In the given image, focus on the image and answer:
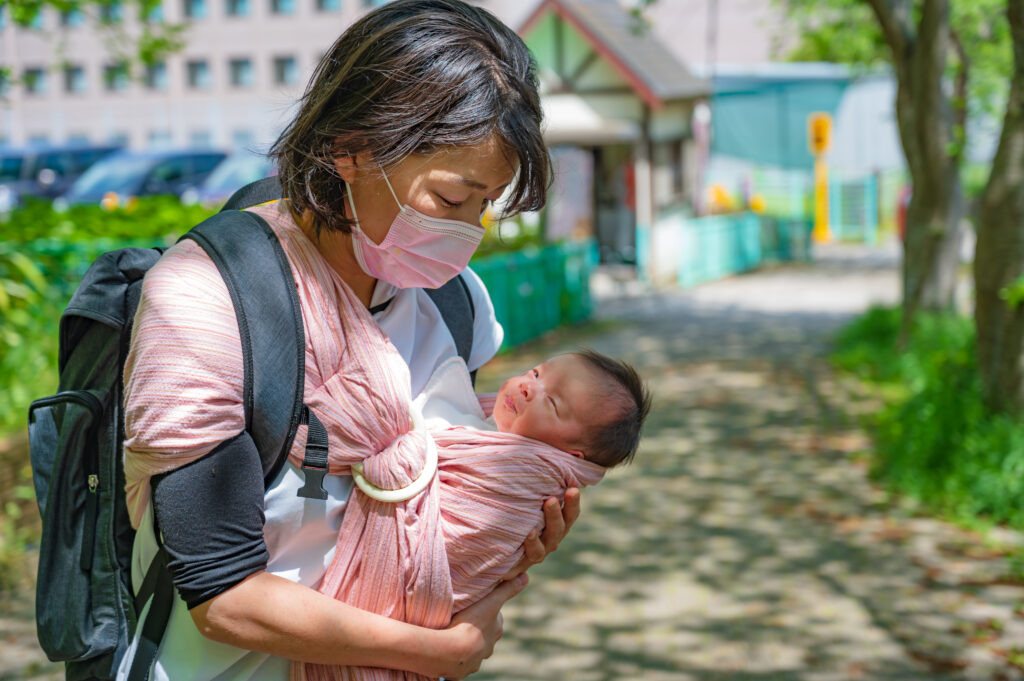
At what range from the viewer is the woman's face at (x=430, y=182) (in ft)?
4.92

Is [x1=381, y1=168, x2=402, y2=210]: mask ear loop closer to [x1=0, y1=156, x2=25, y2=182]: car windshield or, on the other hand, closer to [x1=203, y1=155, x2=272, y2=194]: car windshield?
[x1=203, y1=155, x2=272, y2=194]: car windshield

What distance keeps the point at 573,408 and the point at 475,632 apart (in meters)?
0.47

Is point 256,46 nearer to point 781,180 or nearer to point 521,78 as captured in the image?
point 781,180

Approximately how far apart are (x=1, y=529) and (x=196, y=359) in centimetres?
437

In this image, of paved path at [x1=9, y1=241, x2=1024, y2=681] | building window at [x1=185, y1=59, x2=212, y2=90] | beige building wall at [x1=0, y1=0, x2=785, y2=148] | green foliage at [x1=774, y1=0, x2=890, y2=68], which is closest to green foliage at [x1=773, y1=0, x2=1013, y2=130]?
green foliage at [x1=774, y1=0, x2=890, y2=68]

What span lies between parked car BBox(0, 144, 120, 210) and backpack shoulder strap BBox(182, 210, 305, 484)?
68.9 feet

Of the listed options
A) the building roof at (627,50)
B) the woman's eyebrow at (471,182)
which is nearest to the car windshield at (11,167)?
the building roof at (627,50)

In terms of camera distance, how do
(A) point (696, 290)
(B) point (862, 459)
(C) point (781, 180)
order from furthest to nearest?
(C) point (781, 180), (A) point (696, 290), (B) point (862, 459)

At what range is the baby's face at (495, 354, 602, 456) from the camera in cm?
185

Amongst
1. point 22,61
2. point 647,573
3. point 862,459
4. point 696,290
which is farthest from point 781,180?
point 22,61

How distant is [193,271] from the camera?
1.36 meters

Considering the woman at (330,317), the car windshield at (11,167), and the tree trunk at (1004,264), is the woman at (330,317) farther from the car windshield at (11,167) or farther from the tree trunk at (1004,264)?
the car windshield at (11,167)

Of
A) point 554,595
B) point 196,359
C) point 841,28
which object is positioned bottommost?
point 554,595

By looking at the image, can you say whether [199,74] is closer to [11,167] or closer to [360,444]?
[11,167]
